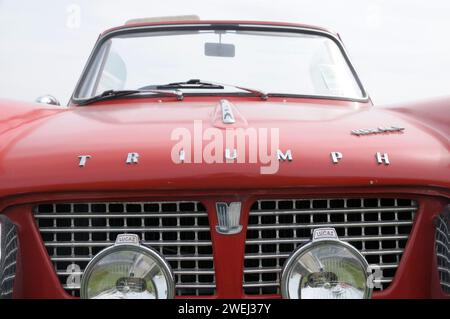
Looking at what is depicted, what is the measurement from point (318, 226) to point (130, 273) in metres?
0.57

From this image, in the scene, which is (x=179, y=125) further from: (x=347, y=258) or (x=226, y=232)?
(x=347, y=258)

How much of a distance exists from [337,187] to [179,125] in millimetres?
580

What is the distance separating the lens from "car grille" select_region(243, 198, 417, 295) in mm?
2068

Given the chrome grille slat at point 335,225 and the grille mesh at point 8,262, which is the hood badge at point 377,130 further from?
the grille mesh at point 8,262

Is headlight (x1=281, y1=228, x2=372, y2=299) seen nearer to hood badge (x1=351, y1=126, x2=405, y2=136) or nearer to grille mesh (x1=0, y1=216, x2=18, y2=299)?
hood badge (x1=351, y1=126, x2=405, y2=136)

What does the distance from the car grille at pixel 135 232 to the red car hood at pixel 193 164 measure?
10 centimetres

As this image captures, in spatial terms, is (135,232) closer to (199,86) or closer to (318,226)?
(318,226)

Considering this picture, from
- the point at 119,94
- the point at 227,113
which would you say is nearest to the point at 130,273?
the point at 227,113

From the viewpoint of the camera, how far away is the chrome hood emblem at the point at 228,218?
2021 millimetres

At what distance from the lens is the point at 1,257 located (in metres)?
2.14

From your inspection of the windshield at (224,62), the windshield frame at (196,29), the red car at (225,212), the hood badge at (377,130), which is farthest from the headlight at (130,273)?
the windshield frame at (196,29)

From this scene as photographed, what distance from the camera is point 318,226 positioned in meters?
2.06

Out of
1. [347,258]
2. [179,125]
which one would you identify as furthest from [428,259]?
[179,125]

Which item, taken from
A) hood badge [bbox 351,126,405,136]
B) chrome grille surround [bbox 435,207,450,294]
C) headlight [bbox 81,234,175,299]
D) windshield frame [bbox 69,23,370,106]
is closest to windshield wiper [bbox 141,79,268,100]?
windshield frame [bbox 69,23,370,106]
